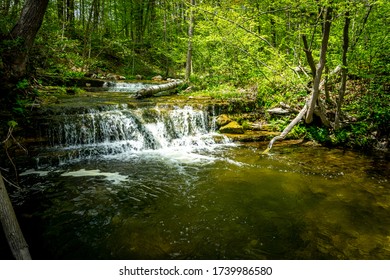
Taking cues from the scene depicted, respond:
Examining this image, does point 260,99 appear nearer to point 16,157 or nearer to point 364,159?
point 364,159

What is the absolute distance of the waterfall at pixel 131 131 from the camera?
7.55 m

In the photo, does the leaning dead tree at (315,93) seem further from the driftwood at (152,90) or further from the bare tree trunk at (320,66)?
the driftwood at (152,90)

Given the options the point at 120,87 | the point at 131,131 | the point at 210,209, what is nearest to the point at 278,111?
the point at 131,131

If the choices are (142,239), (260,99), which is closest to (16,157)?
(142,239)

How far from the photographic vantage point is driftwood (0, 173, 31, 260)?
2.31 m

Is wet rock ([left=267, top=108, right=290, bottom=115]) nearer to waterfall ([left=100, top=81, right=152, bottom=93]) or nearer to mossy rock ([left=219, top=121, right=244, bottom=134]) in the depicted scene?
mossy rock ([left=219, top=121, right=244, bottom=134])

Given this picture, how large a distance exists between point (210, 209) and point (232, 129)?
5538 mm

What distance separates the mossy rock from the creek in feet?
2.74

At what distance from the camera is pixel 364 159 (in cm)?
730

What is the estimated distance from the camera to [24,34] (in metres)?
5.13

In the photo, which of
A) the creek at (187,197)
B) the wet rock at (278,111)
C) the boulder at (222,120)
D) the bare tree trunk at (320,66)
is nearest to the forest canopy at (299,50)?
the bare tree trunk at (320,66)

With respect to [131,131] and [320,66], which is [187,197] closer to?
[131,131]

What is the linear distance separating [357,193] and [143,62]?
23259 millimetres

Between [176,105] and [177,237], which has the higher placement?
[176,105]
